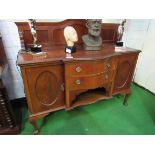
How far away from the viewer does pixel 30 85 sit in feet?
3.84

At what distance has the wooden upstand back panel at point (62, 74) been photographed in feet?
3.78

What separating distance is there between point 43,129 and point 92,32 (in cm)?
121

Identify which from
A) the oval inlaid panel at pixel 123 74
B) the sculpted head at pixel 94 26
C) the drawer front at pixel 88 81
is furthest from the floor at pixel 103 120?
the sculpted head at pixel 94 26

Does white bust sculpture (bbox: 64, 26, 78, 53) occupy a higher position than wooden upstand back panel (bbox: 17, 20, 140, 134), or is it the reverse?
white bust sculpture (bbox: 64, 26, 78, 53)

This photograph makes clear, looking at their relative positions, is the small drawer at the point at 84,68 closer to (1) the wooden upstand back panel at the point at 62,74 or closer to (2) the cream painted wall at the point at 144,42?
(1) the wooden upstand back panel at the point at 62,74

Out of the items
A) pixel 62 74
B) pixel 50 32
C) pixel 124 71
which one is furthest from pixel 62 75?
pixel 124 71

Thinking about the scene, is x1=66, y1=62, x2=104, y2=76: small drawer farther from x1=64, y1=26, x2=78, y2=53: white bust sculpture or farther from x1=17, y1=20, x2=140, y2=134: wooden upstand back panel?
x1=64, y1=26, x2=78, y2=53: white bust sculpture

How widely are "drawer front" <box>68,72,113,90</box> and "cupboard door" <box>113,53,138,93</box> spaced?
0.65 ft

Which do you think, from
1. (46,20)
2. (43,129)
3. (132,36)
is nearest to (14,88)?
(43,129)

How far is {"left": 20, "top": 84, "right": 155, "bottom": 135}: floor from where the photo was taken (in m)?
1.51

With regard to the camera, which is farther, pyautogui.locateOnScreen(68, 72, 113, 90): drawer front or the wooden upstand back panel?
pyautogui.locateOnScreen(68, 72, 113, 90): drawer front

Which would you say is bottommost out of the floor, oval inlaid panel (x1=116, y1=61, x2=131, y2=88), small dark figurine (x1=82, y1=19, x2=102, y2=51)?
the floor

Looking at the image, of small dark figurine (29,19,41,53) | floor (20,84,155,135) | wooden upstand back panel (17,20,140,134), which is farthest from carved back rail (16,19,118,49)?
floor (20,84,155,135)
